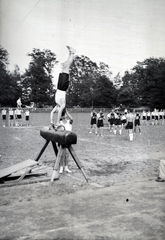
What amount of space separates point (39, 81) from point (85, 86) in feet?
34.2

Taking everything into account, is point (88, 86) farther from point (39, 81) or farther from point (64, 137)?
point (64, 137)

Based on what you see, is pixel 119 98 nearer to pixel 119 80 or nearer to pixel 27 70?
pixel 119 80

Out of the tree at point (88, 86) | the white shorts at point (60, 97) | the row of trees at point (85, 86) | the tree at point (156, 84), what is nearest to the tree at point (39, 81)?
the row of trees at point (85, 86)

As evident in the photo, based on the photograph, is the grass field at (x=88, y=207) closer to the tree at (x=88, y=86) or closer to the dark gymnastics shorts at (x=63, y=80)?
the dark gymnastics shorts at (x=63, y=80)

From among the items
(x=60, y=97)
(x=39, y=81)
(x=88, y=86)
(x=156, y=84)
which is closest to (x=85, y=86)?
(x=88, y=86)

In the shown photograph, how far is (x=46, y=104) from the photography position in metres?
55.8

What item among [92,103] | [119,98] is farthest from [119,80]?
[92,103]

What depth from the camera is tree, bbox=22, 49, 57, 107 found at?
1807 inches

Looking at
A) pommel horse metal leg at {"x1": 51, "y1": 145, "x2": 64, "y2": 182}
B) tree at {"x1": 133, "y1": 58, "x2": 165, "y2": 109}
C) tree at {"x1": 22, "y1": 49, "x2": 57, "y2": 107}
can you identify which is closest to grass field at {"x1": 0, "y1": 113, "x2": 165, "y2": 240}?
pommel horse metal leg at {"x1": 51, "y1": 145, "x2": 64, "y2": 182}

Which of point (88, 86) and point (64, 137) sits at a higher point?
point (88, 86)

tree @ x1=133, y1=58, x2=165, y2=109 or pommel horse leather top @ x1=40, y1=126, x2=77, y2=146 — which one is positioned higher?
tree @ x1=133, y1=58, x2=165, y2=109

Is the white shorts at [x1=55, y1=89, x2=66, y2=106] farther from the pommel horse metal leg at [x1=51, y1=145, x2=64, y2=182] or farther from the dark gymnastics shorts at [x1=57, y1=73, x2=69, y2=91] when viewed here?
the pommel horse metal leg at [x1=51, y1=145, x2=64, y2=182]

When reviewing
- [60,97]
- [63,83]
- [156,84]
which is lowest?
[60,97]

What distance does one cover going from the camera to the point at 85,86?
57.8 meters
